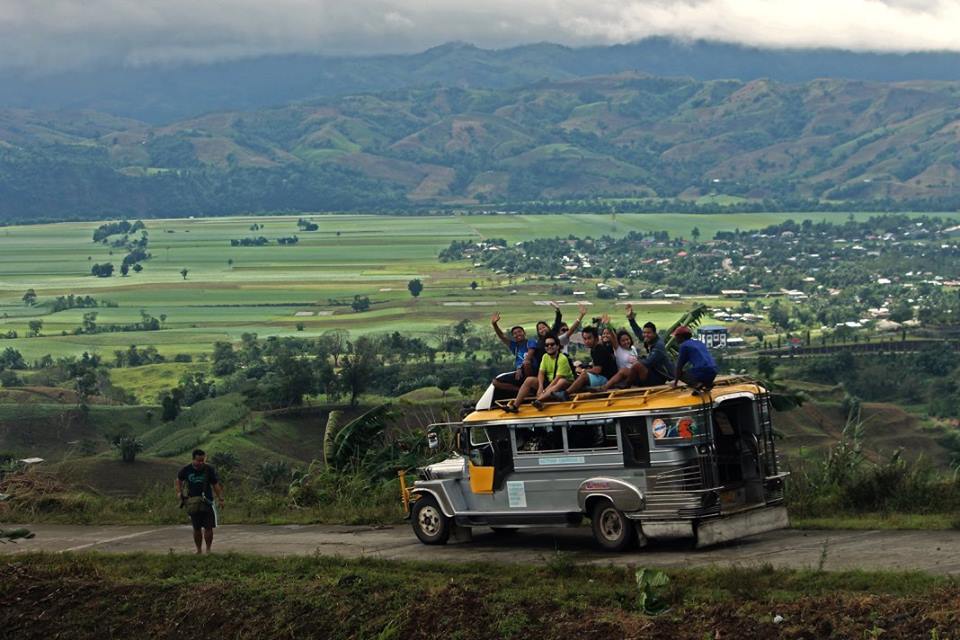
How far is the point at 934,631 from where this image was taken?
1254 centimetres

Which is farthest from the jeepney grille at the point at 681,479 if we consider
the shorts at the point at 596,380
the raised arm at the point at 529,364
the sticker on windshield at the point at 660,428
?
the raised arm at the point at 529,364

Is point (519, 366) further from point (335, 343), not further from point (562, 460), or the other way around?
point (335, 343)

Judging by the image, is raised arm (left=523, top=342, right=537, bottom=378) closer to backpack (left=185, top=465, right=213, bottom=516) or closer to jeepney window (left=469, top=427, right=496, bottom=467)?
jeepney window (left=469, top=427, right=496, bottom=467)

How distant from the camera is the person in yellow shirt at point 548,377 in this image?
18406 mm

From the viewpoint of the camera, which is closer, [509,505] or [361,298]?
[509,505]

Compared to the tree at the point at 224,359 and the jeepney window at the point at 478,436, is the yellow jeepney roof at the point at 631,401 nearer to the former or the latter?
the jeepney window at the point at 478,436

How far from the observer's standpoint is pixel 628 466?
1750 centimetres

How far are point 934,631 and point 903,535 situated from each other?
526 cm

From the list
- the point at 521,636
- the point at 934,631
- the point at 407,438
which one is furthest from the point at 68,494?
the point at 934,631

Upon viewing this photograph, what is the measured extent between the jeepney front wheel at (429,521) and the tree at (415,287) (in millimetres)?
141222

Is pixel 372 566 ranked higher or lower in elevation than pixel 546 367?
lower

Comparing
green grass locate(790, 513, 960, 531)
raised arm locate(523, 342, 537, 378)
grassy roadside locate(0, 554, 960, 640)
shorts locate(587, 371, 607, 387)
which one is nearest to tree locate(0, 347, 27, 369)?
grassy roadside locate(0, 554, 960, 640)

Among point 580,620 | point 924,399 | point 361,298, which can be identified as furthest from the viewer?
point 361,298

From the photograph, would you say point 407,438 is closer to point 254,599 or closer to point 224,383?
point 254,599
